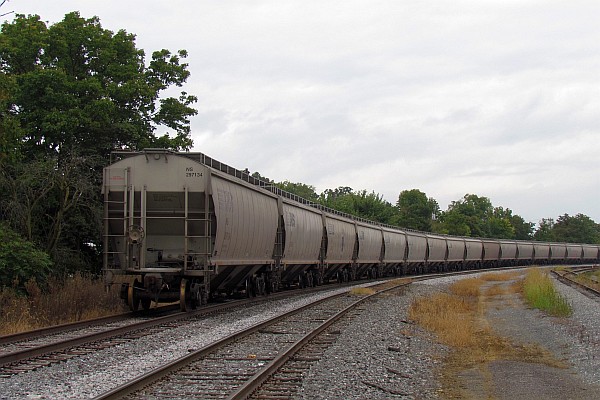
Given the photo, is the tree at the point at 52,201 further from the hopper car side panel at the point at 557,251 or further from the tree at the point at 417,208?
the tree at the point at 417,208

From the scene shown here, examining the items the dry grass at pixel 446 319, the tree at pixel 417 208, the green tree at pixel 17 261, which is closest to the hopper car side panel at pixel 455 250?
the dry grass at pixel 446 319

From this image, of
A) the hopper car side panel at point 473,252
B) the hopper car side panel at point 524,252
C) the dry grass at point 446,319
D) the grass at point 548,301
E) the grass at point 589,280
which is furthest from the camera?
the hopper car side panel at point 524,252

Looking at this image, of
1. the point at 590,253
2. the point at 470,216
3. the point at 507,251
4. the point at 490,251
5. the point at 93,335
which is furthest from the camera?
the point at 470,216

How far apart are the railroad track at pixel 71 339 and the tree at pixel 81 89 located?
814 cm

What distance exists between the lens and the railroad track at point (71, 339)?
30.5 feet

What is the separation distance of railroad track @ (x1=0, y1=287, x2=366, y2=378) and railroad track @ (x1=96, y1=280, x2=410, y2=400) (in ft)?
6.48

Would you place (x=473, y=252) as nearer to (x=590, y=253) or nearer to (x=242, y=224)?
(x=590, y=253)

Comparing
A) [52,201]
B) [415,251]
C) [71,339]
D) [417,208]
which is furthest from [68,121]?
[417,208]

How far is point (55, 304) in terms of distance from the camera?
15711mm

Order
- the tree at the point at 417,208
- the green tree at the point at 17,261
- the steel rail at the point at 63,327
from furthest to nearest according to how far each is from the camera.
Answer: the tree at the point at 417,208
the green tree at the point at 17,261
the steel rail at the point at 63,327

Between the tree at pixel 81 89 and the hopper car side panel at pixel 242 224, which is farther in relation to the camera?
the tree at pixel 81 89

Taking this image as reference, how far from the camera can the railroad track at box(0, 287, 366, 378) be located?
9.30m

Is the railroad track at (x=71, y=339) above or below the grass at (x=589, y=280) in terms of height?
above

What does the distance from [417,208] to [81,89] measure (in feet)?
333
